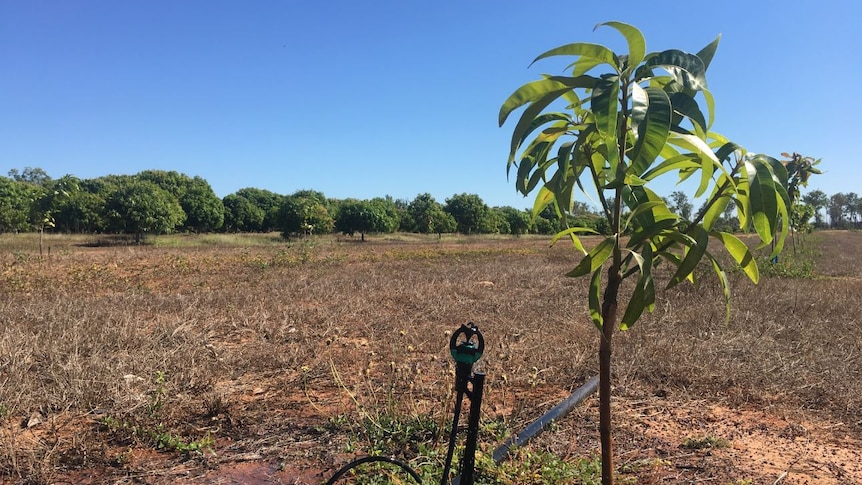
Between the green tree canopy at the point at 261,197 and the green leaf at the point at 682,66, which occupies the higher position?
the green tree canopy at the point at 261,197

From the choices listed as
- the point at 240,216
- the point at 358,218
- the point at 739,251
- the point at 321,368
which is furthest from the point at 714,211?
the point at 240,216

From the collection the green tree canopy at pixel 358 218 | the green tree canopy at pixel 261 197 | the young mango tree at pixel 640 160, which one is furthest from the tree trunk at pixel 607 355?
the green tree canopy at pixel 261 197

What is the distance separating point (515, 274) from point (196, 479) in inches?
395

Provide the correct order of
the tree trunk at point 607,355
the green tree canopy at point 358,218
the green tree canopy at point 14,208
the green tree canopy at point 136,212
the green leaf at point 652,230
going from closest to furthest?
the green leaf at point 652,230 < the tree trunk at point 607,355 < the green tree canopy at point 136,212 < the green tree canopy at point 14,208 < the green tree canopy at point 358,218

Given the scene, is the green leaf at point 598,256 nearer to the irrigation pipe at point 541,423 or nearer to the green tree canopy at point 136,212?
the irrigation pipe at point 541,423

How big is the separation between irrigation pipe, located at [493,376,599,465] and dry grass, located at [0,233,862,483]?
0.40ft

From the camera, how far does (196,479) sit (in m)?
2.43

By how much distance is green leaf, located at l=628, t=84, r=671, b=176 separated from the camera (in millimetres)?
1063

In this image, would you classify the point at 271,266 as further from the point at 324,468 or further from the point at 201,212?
the point at 201,212

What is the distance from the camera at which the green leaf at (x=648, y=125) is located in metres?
1.06

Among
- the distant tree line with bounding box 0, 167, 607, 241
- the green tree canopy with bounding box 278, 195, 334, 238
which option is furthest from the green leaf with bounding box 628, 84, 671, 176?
the green tree canopy with bounding box 278, 195, 334, 238

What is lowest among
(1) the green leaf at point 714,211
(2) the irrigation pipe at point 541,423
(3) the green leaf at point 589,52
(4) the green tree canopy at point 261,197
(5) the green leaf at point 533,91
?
(2) the irrigation pipe at point 541,423

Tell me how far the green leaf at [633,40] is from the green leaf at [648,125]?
0.12 meters

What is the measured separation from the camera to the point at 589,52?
1255mm
